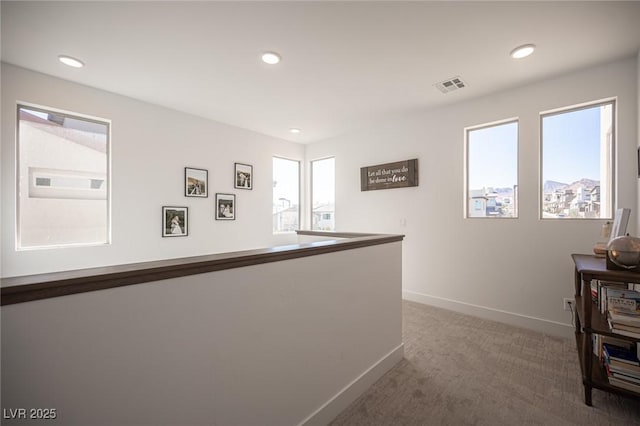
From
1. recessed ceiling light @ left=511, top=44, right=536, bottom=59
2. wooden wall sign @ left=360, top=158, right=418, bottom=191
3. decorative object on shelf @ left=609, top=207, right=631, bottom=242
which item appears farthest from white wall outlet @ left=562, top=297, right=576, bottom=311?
recessed ceiling light @ left=511, top=44, right=536, bottom=59

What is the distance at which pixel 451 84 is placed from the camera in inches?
114

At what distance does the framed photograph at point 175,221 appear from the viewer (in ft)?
11.5

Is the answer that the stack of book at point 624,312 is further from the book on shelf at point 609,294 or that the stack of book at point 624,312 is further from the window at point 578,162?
the window at point 578,162

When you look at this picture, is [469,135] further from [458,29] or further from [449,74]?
[458,29]

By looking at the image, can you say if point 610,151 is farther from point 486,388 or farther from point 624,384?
point 486,388

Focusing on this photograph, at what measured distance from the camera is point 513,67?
2531 millimetres

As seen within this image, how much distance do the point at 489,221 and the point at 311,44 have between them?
2.73 m

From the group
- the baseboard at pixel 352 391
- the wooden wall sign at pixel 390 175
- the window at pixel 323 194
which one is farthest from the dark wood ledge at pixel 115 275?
the window at pixel 323 194

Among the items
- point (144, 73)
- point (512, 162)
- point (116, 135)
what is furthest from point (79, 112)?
point (512, 162)

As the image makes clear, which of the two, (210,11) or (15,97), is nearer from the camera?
(210,11)

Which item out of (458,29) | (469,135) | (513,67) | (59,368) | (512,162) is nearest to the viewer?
(59,368)

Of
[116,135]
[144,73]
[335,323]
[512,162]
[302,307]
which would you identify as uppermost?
[144,73]

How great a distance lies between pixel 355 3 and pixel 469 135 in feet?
7.73

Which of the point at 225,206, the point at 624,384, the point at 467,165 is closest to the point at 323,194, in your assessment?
the point at 225,206
